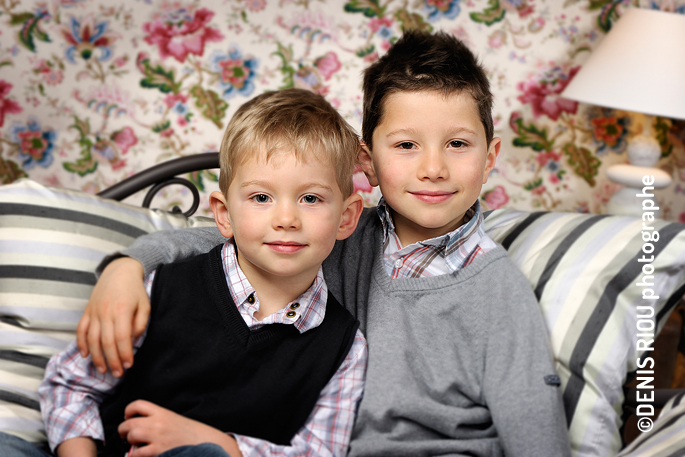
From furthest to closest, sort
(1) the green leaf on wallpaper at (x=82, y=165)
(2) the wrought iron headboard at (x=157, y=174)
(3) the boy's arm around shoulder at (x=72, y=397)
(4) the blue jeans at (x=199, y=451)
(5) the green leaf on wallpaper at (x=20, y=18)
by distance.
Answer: (1) the green leaf on wallpaper at (x=82, y=165), (5) the green leaf on wallpaper at (x=20, y=18), (2) the wrought iron headboard at (x=157, y=174), (3) the boy's arm around shoulder at (x=72, y=397), (4) the blue jeans at (x=199, y=451)

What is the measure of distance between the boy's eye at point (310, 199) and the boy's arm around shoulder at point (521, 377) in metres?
0.33

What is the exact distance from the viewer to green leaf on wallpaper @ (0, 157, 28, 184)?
204 cm

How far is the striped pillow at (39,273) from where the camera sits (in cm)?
99

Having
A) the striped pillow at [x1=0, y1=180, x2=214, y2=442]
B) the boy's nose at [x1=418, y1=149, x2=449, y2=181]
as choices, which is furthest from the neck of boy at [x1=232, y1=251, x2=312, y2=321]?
the striped pillow at [x1=0, y1=180, x2=214, y2=442]

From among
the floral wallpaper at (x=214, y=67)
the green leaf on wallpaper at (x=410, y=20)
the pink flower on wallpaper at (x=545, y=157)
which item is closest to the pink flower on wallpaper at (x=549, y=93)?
the floral wallpaper at (x=214, y=67)

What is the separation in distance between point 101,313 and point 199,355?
0.54ft

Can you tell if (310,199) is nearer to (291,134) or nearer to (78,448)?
(291,134)

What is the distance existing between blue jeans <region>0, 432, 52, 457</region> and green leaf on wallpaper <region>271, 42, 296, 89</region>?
1418 mm

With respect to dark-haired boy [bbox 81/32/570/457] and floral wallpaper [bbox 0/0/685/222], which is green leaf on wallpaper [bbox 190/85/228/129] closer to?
floral wallpaper [bbox 0/0/685/222]

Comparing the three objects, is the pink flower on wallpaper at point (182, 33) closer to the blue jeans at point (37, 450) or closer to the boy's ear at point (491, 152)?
the boy's ear at point (491, 152)

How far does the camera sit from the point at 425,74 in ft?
3.21

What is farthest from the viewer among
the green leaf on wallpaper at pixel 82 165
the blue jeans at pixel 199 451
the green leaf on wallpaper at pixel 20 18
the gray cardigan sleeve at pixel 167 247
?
the green leaf on wallpaper at pixel 82 165

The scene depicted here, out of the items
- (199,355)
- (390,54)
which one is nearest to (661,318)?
(390,54)

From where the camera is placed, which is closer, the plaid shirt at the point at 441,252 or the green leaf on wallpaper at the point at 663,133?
the plaid shirt at the point at 441,252
